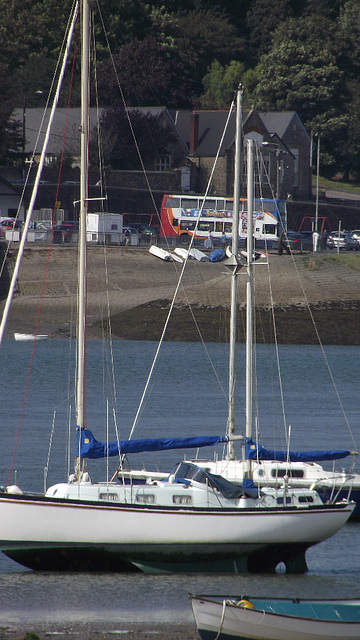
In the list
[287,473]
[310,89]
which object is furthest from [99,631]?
[310,89]

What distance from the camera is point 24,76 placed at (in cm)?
11081

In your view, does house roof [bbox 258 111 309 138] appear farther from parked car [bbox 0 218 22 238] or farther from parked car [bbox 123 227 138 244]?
parked car [bbox 0 218 22 238]

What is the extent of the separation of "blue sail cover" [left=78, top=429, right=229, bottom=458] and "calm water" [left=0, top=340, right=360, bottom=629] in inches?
84.4

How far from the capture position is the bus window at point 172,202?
82.7 metres

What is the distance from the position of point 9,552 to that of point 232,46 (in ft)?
385

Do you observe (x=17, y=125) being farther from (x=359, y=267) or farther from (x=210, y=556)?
(x=210, y=556)

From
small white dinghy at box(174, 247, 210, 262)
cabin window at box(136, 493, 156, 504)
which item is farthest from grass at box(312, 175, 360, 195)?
cabin window at box(136, 493, 156, 504)

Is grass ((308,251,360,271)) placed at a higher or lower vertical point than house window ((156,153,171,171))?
→ lower

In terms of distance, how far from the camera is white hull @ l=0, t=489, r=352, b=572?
17141 millimetres

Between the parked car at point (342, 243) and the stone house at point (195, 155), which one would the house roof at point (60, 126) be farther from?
the parked car at point (342, 243)

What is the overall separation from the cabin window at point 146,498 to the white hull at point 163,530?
0.36 meters

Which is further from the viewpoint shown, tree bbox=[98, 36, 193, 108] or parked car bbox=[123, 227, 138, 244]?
tree bbox=[98, 36, 193, 108]

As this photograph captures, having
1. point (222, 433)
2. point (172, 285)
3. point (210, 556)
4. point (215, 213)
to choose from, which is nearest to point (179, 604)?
point (210, 556)

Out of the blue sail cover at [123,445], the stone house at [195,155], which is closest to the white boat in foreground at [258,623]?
the blue sail cover at [123,445]
